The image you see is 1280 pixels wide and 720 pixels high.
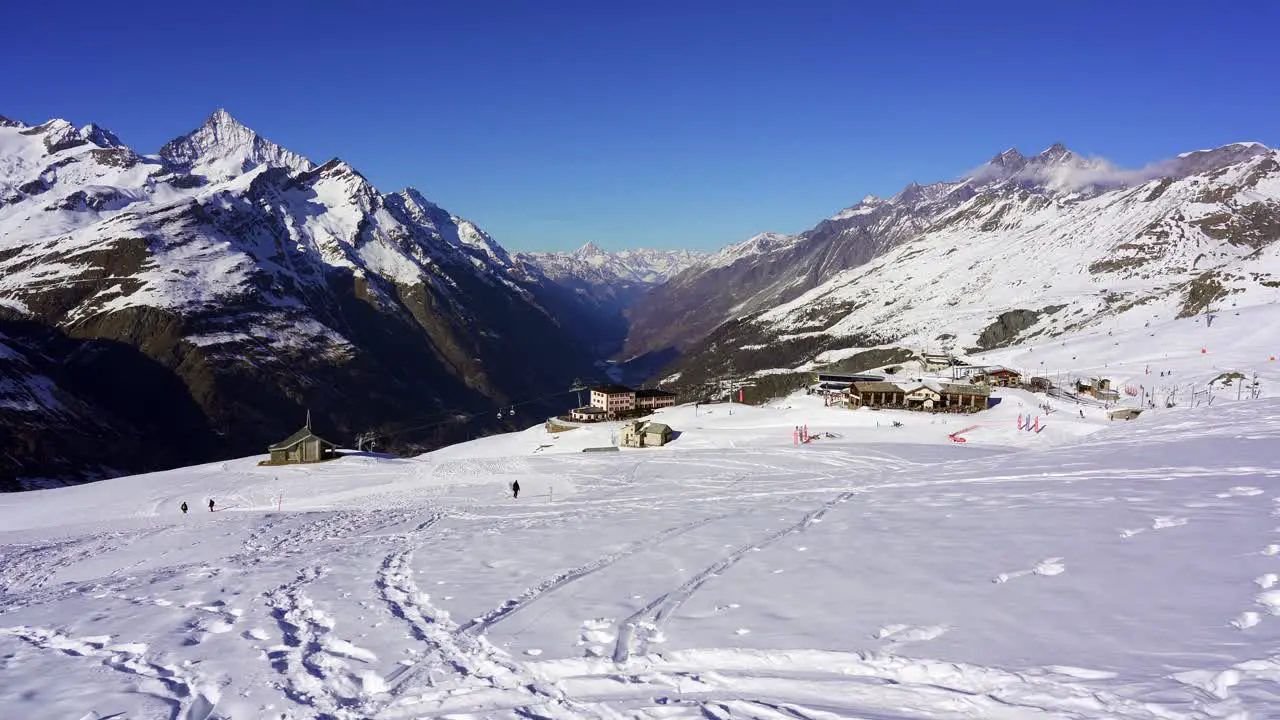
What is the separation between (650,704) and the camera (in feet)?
34.5

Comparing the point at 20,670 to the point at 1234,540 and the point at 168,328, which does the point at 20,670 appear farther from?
the point at 168,328

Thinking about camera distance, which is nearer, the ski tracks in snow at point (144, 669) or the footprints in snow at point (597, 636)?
the ski tracks in snow at point (144, 669)

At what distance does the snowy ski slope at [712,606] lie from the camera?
10422mm

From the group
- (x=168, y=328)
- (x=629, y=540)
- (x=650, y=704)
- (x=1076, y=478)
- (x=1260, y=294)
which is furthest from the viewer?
(x=168, y=328)

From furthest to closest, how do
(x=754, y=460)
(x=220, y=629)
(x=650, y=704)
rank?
(x=754, y=460), (x=220, y=629), (x=650, y=704)

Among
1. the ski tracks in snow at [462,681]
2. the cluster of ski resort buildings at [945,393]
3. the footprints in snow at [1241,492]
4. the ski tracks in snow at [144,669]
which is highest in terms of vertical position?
the cluster of ski resort buildings at [945,393]

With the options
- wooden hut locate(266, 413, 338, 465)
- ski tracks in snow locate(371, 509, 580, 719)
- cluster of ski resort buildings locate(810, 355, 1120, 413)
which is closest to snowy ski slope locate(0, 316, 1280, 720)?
ski tracks in snow locate(371, 509, 580, 719)

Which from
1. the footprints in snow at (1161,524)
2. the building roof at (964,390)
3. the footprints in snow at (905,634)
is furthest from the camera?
the building roof at (964,390)

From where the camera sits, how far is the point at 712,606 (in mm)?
14711

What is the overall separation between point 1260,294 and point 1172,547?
182006 millimetres

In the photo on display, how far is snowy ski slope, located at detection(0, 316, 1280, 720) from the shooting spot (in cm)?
1042

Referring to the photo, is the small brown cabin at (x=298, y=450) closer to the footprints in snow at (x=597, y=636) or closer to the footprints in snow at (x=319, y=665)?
the footprints in snow at (x=319, y=665)

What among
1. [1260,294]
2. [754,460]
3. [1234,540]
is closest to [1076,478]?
[1234,540]

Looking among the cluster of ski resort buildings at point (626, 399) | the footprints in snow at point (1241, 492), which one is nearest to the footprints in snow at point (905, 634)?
the footprints in snow at point (1241, 492)
